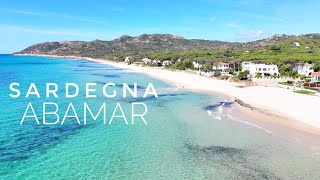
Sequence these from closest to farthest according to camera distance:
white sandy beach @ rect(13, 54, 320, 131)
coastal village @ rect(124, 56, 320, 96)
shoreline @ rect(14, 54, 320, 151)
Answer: shoreline @ rect(14, 54, 320, 151), white sandy beach @ rect(13, 54, 320, 131), coastal village @ rect(124, 56, 320, 96)

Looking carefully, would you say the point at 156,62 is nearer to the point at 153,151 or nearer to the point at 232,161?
the point at 153,151

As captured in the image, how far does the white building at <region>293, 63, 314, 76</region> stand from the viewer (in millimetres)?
70787

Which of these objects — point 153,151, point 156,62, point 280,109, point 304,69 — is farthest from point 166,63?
point 153,151

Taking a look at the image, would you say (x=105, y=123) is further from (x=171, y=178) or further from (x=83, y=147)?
(x=171, y=178)

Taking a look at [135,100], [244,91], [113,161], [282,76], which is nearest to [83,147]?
[113,161]

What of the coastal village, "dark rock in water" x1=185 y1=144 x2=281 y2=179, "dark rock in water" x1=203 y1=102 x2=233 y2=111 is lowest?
Result: "dark rock in water" x1=185 y1=144 x2=281 y2=179

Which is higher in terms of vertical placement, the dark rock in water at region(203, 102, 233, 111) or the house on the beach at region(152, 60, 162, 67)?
the house on the beach at region(152, 60, 162, 67)

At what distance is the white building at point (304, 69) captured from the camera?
70787 mm

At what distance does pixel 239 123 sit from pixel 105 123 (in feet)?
40.8

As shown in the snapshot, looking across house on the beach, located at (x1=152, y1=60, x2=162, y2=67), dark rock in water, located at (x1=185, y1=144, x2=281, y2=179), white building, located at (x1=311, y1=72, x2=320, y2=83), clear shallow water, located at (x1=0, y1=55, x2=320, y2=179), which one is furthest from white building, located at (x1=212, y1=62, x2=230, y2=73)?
dark rock in water, located at (x1=185, y1=144, x2=281, y2=179)

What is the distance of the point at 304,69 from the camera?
7231cm

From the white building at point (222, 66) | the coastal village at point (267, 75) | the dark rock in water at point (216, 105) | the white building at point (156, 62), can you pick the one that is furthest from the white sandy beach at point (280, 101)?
the white building at point (156, 62)

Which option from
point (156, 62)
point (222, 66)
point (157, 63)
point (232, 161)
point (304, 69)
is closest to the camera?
point (232, 161)

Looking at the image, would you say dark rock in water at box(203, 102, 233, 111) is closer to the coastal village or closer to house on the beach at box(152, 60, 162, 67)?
the coastal village
